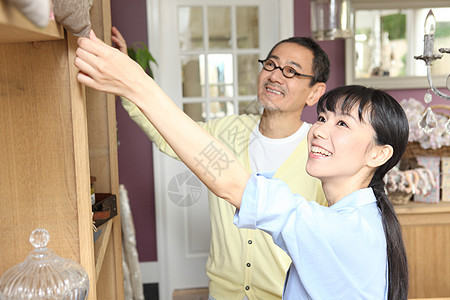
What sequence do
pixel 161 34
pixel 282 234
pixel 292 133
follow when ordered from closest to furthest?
pixel 282 234 → pixel 292 133 → pixel 161 34

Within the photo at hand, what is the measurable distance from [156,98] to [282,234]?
33 cm

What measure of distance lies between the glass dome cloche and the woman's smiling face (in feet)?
1.76

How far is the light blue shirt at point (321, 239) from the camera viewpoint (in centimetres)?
85

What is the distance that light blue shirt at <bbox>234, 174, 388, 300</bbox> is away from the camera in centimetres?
85

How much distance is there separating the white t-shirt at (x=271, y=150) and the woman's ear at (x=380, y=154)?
2.25ft

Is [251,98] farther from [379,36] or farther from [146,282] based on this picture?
[146,282]

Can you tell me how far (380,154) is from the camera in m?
1.05

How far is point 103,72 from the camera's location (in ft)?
2.45

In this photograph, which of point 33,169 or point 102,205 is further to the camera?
point 102,205

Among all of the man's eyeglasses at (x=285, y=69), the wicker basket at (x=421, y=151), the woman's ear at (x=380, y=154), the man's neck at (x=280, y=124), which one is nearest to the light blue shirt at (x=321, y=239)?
the woman's ear at (x=380, y=154)

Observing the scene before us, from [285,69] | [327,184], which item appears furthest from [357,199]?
[285,69]

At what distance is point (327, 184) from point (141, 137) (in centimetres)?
251

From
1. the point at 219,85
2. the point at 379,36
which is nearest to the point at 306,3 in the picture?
the point at 379,36

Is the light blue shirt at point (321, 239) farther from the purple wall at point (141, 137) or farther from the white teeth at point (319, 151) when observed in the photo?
the purple wall at point (141, 137)
